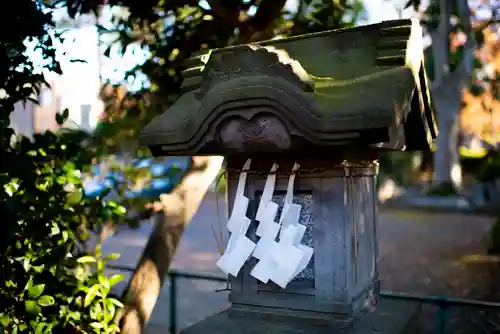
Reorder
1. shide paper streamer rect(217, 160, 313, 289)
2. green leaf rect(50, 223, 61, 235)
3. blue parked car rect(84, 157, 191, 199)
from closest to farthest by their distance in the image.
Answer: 1. shide paper streamer rect(217, 160, 313, 289)
2. green leaf rect(50, 223, 61, 235)
3. blue parked car rect(84, 157, 191, 199)

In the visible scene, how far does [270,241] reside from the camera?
9.41 ft

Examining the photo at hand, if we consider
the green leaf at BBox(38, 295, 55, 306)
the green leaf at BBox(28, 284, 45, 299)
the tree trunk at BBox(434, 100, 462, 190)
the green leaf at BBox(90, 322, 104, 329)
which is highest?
the tree trunk at BBox(434, 100, 462, 190)

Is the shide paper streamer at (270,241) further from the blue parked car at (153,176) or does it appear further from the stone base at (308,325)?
the blue parked car at (153,176)

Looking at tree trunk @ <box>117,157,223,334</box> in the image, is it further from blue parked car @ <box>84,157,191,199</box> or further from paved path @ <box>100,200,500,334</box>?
paved path @ <box>100,200,500,334</box>

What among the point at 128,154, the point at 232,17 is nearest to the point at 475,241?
the point at 128,154

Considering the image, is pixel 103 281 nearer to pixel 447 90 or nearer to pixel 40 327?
pixel 40 327

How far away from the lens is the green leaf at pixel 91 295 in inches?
146

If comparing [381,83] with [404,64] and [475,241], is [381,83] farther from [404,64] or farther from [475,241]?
[475,241]

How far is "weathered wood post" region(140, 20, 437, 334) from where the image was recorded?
254 cm

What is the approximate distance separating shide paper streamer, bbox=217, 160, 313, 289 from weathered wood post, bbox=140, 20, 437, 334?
9cm

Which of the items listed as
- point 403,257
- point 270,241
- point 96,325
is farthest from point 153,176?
point 403,257

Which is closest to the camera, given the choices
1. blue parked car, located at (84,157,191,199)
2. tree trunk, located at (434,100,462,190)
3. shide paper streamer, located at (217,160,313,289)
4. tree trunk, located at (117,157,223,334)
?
shide paper streamer, located at (217,160,313,289)

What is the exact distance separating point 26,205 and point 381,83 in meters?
2.40

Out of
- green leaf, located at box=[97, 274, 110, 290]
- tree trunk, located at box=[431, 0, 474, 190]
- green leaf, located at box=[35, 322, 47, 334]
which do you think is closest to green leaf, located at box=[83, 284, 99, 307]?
green leaf, located at box=[97, 274, 110, 290]
